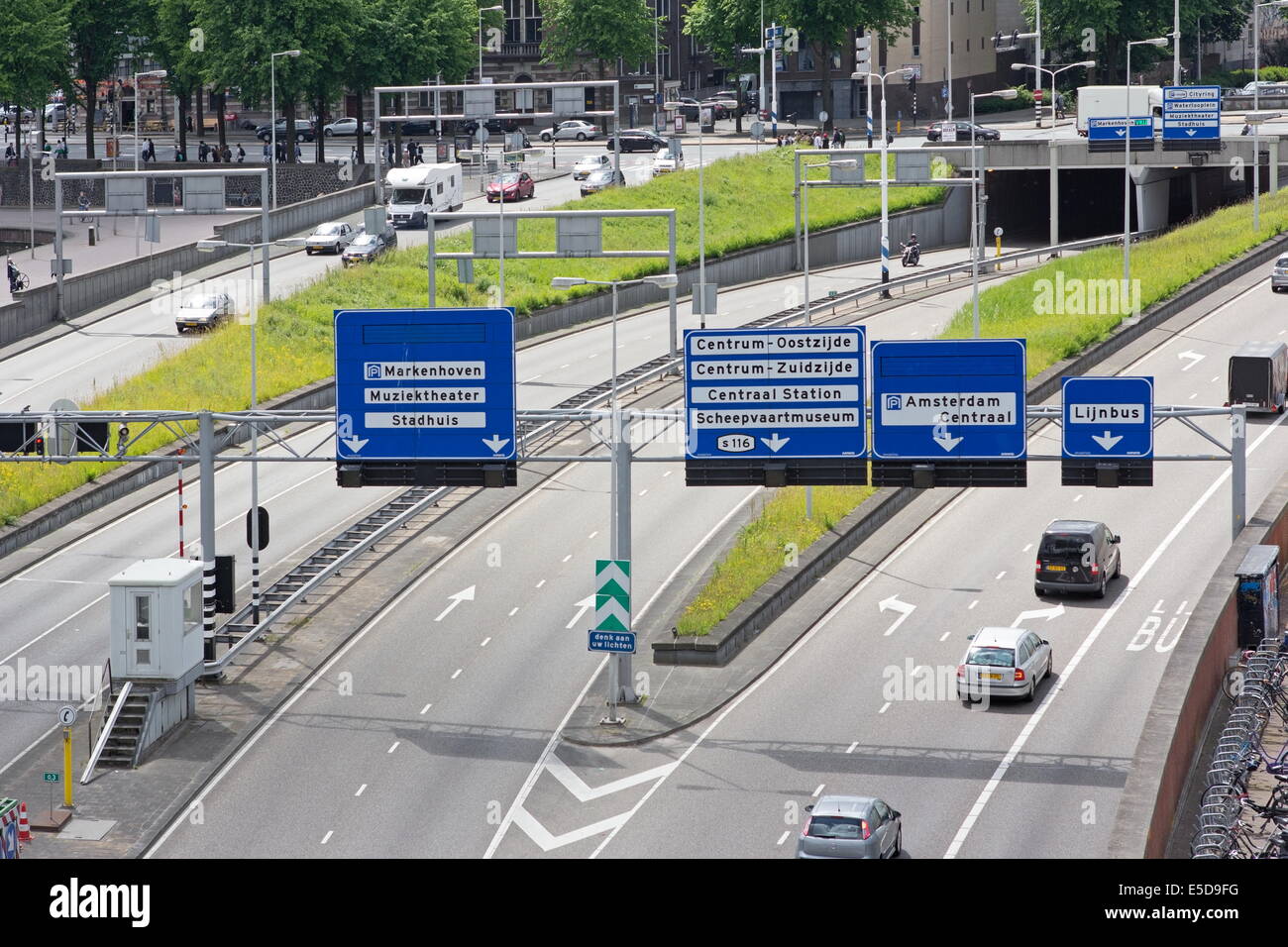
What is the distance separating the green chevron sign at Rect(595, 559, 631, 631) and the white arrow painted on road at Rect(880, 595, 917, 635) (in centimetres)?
850

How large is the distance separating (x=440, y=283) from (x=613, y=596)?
133 ft

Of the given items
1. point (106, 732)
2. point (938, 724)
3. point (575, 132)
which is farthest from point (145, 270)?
point (938, 724)

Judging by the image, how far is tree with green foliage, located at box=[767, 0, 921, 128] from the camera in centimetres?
12556

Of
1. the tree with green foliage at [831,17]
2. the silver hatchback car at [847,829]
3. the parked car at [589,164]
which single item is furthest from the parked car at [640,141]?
the silver hatchback car at [847,829]

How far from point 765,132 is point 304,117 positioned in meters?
40.4

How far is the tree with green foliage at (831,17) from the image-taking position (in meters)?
126

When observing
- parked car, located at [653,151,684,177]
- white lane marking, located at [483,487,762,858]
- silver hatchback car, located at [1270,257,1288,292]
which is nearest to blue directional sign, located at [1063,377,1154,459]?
white lane marking, located at [483,487,762,858]

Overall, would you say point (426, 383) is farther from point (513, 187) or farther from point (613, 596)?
point (513, 187)

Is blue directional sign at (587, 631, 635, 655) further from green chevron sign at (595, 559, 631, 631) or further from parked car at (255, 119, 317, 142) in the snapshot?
parked car at (255, 119, 317, 142)

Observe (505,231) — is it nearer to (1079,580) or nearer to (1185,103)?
(1079,580)

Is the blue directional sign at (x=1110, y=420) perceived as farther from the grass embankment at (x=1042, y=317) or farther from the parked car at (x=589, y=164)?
the parked car at (x=589, y=164)

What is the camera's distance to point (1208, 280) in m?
77.4

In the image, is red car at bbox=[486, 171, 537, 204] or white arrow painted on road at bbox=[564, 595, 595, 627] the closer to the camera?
white arrow painted on road at bbox=[564, 595, 595, 627]

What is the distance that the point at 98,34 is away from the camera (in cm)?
11812
